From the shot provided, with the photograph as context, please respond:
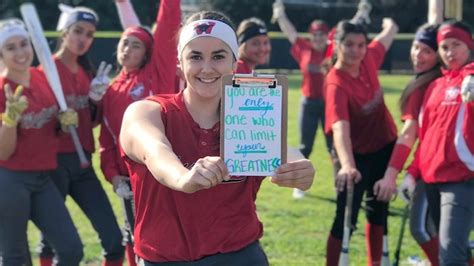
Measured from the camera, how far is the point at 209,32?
352 cm

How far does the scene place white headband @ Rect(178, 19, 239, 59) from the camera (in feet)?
11.5

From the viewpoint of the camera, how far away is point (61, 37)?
6.77 m

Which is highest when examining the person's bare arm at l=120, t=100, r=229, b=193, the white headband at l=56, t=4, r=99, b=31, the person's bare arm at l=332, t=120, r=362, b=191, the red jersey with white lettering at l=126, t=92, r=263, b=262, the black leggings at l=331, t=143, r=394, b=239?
the white headband at l=56, t=4, r=99, b=31

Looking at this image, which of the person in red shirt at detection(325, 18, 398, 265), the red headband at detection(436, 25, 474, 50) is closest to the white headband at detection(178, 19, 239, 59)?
the red headband at detection(436, 25, 474, 50)

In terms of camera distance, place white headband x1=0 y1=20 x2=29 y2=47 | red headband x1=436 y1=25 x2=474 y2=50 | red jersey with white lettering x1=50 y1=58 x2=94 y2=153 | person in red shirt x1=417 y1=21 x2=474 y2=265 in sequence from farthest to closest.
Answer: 1. red jersey with white lettering x1=50 y1=58 x2=94 y2=153
2. white headband x1=0 y1=20 x2=29 y2=47
3. red headband x1=436 y1=25 x2=474 y2=50
4. person in red shirt x1=417 y1=21 x2=474 y2=265

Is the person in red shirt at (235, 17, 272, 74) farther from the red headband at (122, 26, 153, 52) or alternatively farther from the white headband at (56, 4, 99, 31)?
the white headband at (56, 4, 99, 31)

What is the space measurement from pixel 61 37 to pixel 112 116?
1.08 m

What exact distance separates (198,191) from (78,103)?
10.2 ft

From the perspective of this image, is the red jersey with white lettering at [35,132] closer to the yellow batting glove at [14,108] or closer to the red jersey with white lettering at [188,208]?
the yellow batting glove at [14,108]

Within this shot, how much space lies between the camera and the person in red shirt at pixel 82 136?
6039mm

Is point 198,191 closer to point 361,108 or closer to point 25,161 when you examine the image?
point 25,161

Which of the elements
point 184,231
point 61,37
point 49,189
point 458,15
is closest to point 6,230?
point 49,189

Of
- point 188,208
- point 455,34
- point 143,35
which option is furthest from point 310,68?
point 188,208

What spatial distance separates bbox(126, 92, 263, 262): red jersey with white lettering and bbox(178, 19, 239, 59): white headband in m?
0.29
